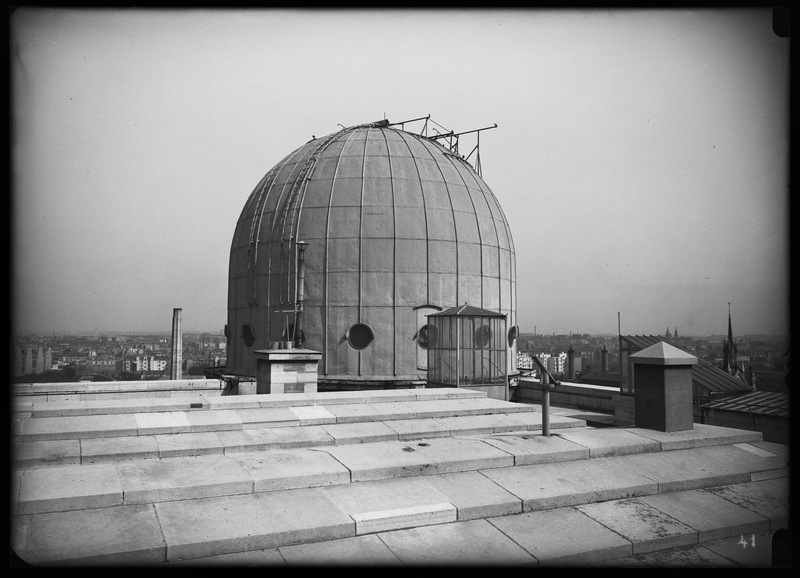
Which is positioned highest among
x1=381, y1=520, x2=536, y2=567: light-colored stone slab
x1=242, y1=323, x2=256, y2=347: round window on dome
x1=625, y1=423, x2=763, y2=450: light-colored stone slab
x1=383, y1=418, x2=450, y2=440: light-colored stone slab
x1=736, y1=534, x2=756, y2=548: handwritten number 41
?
x1=242, y1=323, x2=256, y2=347: round window on dome

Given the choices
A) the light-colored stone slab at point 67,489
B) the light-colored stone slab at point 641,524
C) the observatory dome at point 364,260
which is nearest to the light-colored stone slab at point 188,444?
the light-colored stone slab at point 67,489

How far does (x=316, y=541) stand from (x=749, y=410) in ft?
39.3

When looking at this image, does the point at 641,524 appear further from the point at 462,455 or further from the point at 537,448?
the point at 462,455

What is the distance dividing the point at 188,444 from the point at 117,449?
812 mm

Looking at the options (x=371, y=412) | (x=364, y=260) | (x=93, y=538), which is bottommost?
(x=93, y=538)

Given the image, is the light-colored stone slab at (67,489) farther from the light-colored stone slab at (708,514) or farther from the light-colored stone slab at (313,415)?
the light-colored stone slab at (708,514)

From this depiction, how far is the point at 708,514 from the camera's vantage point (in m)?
6.26

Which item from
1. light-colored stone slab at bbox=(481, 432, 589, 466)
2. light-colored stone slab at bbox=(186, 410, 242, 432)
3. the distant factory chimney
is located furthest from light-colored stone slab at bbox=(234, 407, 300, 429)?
the distant factory chimney

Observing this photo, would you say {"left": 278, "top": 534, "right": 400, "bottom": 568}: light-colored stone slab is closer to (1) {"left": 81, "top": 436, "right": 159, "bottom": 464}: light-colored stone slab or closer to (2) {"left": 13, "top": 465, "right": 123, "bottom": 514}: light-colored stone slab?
(2) {"left": 13, "top": 465, "right": 123, "bottom": 514}: light-colored stone slab

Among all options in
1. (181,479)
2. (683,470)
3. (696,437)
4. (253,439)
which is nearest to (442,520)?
(181,479)

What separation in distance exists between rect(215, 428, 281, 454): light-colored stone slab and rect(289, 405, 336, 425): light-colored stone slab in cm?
72

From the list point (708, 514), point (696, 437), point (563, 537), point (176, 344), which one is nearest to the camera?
point (563, 537)

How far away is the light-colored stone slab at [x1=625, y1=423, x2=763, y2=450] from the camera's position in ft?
27.4
